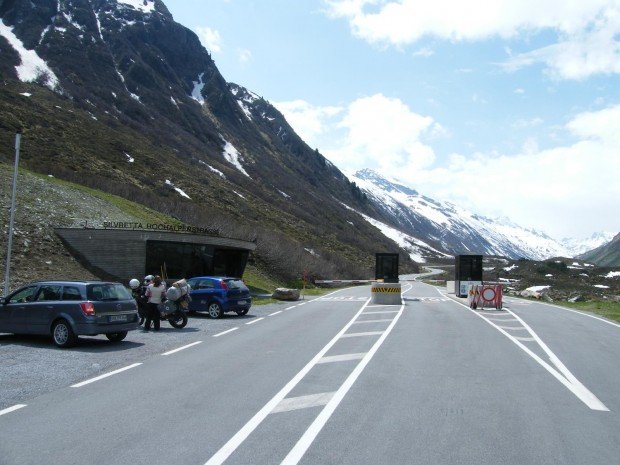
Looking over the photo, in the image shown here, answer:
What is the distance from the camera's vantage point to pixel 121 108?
122m

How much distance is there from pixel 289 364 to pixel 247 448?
205 inches

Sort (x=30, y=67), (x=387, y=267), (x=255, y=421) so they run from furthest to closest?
(x=30, y=67), (x=387, y=267), (x=255, y=421)

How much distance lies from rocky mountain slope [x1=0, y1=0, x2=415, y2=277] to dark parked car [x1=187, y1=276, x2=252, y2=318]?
36.8 m

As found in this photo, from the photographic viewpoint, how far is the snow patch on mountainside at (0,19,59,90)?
357 feet

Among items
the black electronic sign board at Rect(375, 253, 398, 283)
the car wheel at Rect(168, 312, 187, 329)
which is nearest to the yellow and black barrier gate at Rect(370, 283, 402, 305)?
the black electronic sign board at Rect(375, 253, 398, 283)

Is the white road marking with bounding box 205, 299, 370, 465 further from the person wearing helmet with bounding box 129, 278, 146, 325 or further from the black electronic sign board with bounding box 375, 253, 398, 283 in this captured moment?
the black electronic sign board with bounding box 375, 253, 398, 283

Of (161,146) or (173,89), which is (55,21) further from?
(161,146)

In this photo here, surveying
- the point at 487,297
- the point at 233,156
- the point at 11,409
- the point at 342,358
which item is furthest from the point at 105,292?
the point at 233,156

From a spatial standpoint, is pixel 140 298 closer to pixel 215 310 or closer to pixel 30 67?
pixel 215 310

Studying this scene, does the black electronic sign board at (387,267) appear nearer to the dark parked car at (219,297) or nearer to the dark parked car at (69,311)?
the dark parked car at (219,297)

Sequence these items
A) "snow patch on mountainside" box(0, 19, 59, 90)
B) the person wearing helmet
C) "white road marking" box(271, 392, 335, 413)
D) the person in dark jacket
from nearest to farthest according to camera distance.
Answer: "white road marking" box(271, 392, 335, 413) → the person in dark jacket → the person wearing helmet → "snow patch on mountainside" box(0, 19, 59, 90)

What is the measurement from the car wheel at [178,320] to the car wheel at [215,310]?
3606 mm

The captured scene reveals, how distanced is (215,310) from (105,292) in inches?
312

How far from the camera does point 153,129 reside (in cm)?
12144
